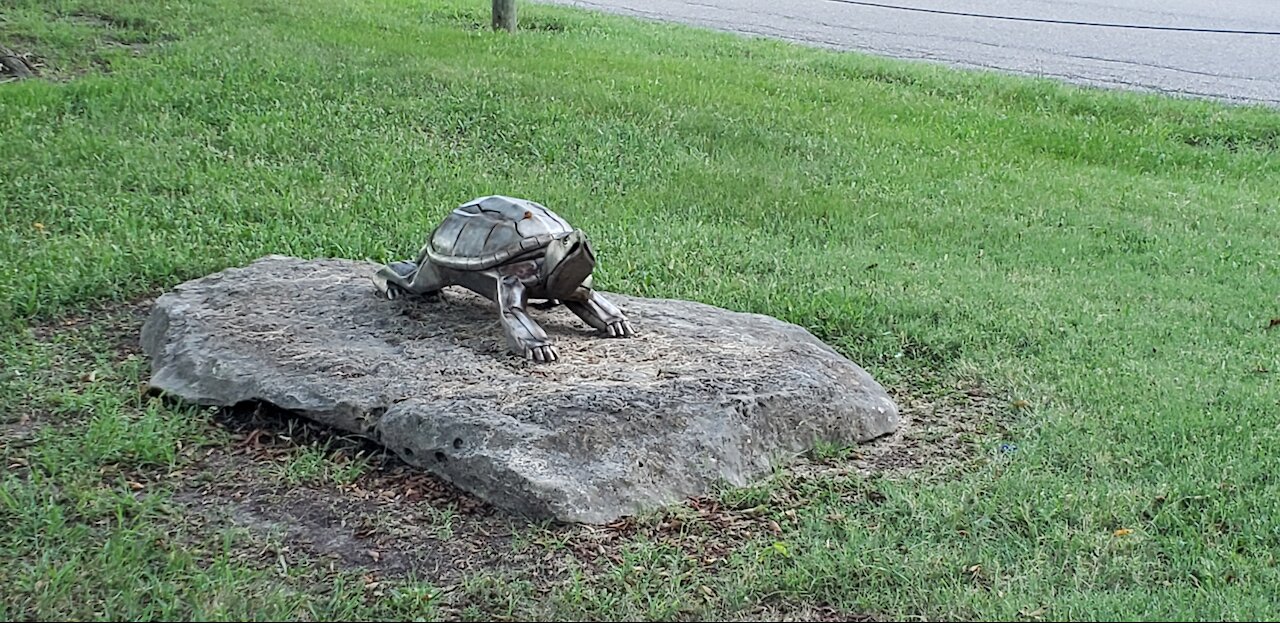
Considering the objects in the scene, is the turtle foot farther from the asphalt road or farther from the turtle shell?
the asphalt road

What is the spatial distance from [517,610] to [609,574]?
28 centimetres

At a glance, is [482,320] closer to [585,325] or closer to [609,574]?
[585,325]

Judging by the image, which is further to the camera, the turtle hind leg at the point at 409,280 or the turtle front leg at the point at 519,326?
the turtle hind leg at the point at 409,280

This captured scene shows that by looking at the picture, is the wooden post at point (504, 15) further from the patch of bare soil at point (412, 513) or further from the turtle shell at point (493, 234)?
the patch of bare soil at point (412, 513)

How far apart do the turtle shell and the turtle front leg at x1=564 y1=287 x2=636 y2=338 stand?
0.26 metres

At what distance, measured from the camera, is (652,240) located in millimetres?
6422

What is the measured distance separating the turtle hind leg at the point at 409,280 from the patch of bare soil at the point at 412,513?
73 centimetres

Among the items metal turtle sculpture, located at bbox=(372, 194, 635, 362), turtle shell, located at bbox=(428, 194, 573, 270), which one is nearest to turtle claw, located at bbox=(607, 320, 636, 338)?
metal turtle sculpture, located at bbox=(372, 194, 635, 362)

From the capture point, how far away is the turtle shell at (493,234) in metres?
4.28

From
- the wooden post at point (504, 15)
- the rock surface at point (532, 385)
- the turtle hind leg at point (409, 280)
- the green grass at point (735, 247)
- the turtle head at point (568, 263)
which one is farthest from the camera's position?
the wooden post at point (504, 15)

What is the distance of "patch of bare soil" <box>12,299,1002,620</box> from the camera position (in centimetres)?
341

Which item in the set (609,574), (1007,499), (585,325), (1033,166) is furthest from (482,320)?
(1033,166)

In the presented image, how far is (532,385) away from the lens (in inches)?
157

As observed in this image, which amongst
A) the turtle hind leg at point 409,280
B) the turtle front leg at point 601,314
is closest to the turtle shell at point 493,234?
the turtle hind leg at point 409,280
